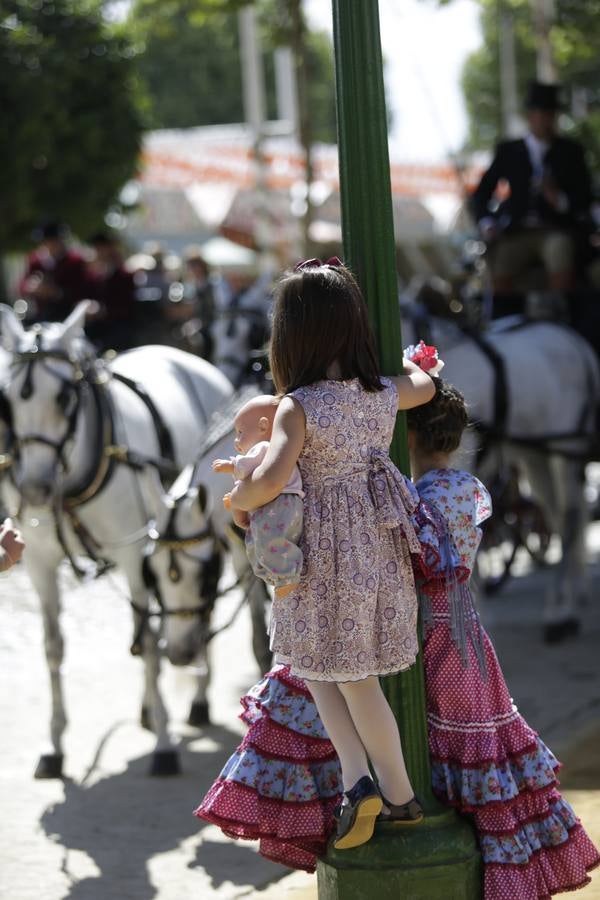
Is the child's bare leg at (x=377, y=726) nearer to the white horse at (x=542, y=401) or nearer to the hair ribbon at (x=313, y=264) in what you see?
the hair ribbon at (x=313, y=264)

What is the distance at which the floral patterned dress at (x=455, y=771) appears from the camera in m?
4.22

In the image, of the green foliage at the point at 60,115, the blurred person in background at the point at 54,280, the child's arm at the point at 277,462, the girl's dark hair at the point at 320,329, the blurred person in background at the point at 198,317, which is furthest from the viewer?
the green foliage at the point at 60,115

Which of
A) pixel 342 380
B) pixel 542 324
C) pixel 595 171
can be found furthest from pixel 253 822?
pixel 595 171

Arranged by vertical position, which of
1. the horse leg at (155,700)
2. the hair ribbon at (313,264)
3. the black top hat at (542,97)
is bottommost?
the horse leg at (155,700)

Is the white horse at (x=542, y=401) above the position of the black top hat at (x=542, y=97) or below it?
below

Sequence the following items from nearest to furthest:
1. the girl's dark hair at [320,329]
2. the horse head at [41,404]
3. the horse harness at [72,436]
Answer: the girl's dark hair at [320,329] → the horse head at [41,404] → the horse harness at [72,436]

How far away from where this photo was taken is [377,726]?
159 inches

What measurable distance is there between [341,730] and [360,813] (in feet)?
0.75

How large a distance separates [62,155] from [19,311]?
25.5ft

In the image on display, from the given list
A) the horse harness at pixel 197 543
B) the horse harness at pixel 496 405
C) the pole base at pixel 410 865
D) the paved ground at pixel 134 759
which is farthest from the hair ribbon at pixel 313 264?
the horse harness at pixel 496 405

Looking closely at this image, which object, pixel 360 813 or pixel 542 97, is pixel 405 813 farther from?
pixel 542 97

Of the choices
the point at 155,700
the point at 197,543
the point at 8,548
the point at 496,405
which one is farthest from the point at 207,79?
the point at 8,548

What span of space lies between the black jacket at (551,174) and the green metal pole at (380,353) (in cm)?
619

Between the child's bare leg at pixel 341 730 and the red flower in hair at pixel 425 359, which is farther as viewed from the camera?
the red flower in hair at pixel 425 359
